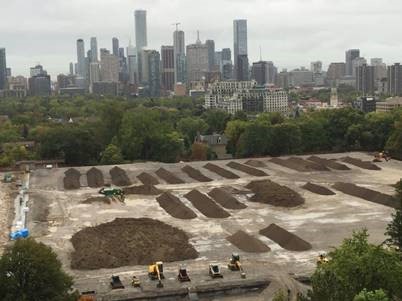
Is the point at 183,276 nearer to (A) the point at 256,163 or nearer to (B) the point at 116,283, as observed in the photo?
(B) the point at 116,283

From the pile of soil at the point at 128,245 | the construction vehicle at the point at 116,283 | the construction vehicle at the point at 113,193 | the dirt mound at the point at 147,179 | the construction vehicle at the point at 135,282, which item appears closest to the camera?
the construction vehicle at the point at 116,283

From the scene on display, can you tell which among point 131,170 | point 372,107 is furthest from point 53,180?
point 372,107

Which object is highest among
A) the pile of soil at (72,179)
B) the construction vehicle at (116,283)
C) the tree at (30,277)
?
the tree at (30,277)

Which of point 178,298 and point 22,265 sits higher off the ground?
point 22,265

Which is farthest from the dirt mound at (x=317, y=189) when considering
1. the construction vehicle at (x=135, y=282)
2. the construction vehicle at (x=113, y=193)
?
the construction vehicle at (x=135, y=282)

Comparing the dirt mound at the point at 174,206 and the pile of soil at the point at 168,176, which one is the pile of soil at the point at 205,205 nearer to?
the dirt mound at the point at 174,206

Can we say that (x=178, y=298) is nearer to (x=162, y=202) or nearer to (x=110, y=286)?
(x=110, y=286)

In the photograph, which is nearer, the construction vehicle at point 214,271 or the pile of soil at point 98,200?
the construction vehicle at point 214,271
